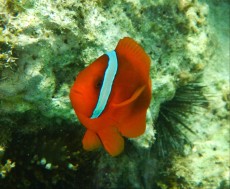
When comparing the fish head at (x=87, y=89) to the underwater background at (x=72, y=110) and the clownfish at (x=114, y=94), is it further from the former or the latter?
the underwater background at (x=72, y=110)

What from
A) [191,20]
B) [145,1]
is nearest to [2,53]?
[145,1]

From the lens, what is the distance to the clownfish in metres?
1.44

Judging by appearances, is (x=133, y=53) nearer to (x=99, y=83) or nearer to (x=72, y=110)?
(x=99, y=83)

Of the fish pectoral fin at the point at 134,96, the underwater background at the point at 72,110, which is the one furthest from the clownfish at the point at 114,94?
the underwater background at the point at 72,110

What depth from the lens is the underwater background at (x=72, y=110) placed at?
2363mm

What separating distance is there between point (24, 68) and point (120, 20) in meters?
1.09

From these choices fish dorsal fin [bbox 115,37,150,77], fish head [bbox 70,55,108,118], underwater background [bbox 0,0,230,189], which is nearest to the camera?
fish head [bbox 70,55,108,118]

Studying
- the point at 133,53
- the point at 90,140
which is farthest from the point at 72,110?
the point at 133,53

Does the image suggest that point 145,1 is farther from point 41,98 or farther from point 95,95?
point 95,95

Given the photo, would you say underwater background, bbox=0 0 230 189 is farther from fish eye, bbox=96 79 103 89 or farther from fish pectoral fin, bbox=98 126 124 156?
fish eye, bbox=96 79 103 89

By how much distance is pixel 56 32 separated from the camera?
2.45m

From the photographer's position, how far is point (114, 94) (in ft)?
5.04

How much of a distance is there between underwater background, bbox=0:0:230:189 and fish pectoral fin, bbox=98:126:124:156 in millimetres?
925

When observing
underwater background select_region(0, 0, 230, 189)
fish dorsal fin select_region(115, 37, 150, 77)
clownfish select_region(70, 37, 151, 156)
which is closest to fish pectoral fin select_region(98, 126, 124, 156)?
clownfish select_region(70, 37, 151, 156)
